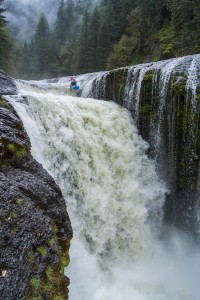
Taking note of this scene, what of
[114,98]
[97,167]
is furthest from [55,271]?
[114,98]

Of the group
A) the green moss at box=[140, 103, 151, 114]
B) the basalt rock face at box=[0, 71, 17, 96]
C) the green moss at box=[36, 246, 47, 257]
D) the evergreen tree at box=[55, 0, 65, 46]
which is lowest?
the green moss at box=[36, 246, 47, 257]

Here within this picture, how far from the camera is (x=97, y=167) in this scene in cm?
796

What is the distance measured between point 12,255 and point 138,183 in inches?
238

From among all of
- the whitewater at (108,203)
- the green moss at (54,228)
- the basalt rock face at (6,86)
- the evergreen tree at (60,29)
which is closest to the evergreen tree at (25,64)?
the evergreen tree at (60,29)

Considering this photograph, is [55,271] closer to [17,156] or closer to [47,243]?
[47,243]

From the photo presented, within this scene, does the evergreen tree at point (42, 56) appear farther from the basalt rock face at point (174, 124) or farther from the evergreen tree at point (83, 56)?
the basalt rock face at point (174, 124)

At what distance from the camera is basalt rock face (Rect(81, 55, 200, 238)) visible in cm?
891

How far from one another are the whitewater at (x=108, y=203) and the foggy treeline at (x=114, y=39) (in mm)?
10190

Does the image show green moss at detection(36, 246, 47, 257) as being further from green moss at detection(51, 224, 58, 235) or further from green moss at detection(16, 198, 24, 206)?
green moss at detection(16, 198, 24, 206)

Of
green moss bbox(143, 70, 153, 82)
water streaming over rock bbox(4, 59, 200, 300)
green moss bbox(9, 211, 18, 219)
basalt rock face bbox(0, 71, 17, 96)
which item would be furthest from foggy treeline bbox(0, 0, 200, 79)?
green moss bbox(9, 211, 18, 219)

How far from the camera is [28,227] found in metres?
4.06

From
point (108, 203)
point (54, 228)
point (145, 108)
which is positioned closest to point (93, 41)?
point (145, 108)

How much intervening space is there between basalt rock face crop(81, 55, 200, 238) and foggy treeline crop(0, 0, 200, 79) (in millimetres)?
8120

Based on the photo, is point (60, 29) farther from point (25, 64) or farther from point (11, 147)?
point (11, 147)
